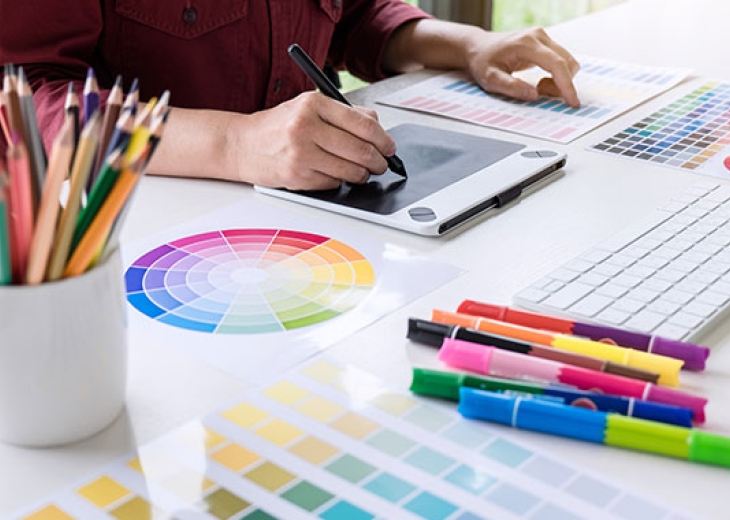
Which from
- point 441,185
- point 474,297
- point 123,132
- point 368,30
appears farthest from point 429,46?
point 123,132

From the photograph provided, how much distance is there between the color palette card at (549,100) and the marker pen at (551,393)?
1.78 ft

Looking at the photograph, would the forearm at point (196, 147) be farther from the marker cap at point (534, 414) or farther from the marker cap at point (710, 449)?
the marker cap at point (710, 449)

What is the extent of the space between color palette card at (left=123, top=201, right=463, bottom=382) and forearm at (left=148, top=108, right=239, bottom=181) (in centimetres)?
8

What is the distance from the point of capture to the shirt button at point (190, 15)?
1.19 m

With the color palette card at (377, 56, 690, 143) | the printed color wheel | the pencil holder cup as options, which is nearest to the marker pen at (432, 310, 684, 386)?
the printed color wheel

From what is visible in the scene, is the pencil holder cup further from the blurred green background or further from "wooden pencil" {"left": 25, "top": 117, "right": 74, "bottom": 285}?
the blurred green background

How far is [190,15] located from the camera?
1.20m

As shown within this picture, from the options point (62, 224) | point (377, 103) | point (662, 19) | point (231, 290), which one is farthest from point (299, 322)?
point (662, 19)

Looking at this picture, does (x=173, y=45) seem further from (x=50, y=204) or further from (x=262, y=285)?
(x=50, y=204)

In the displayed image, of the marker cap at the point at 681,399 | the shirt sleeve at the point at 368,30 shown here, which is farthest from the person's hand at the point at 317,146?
the shirt sleeve at the point at 368,30

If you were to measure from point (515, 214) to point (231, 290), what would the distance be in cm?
30

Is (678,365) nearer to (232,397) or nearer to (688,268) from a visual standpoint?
(688,268)

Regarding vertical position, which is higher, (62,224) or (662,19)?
(62,224)

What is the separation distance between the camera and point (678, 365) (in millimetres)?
686
